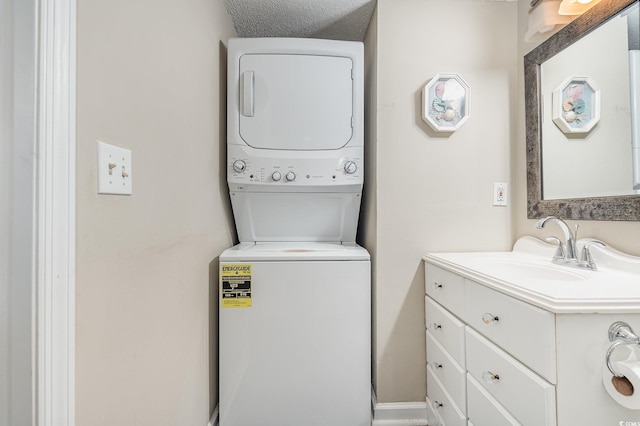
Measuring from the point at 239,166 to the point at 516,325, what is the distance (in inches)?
55.5

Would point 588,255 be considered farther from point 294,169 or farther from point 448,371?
point 294,169

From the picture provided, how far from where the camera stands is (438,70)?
1.54m

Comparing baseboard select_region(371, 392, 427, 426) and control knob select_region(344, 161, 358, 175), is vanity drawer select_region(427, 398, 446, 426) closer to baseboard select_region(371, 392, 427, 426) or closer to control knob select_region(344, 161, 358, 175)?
baseboard select_region(371, 392, 427, 426)

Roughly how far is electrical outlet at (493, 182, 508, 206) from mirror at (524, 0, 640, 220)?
108 millimetres

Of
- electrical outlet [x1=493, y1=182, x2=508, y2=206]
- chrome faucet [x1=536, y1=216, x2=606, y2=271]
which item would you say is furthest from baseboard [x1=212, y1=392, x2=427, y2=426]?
electrical outlet [x1=493, y1=182, x2=508, y2=206]

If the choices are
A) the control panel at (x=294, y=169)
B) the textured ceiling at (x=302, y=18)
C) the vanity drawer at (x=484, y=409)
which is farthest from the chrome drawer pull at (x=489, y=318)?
the textured ceiling at (x=302, y=18)

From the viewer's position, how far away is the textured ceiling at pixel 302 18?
5.27ft

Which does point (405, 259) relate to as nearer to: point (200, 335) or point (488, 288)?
point (488, 288)

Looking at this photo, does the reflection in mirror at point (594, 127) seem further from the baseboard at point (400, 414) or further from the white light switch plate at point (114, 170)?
the white light switch plate at point (114, 170)

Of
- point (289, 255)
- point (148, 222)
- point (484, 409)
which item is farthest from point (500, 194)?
point (148, 222)

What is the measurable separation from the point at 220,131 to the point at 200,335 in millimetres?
1083

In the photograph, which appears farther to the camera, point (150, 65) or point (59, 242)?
point (150, 65)

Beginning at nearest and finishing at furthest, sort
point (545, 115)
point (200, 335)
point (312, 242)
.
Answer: point (200, 335), point (545, 115), point (312, 242)

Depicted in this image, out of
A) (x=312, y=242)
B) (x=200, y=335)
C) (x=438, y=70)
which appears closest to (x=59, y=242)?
(x=200, y=335)
